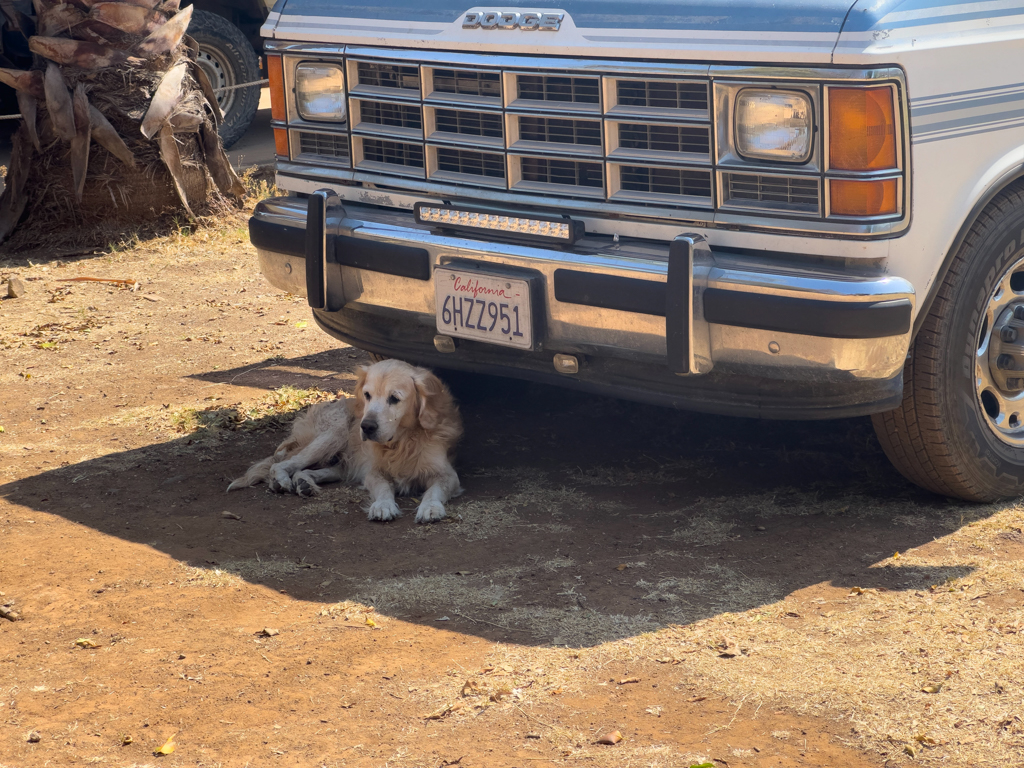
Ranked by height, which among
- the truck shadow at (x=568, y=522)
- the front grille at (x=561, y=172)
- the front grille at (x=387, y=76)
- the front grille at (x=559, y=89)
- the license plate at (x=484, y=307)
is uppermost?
the front grille at (x=387, y=76)

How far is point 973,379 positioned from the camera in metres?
4.01

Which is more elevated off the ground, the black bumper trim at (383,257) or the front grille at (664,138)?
the front grille at (664,138)

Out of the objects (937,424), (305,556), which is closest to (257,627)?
(305,556)

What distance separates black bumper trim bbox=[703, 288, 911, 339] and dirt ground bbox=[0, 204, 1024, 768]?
0.81 meters

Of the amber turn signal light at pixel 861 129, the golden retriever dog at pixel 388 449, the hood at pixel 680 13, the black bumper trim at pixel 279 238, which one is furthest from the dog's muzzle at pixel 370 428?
the amber turn signal light at pixel 861 129

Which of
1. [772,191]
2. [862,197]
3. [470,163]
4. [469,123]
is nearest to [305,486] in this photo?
[470,163]

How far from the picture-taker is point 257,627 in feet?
11.5

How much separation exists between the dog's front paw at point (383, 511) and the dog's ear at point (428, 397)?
366 mm

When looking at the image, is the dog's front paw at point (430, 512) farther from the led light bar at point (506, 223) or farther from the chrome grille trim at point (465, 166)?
the chrome grille trim at point (465, 166)

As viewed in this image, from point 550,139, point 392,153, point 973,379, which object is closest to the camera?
point 973,379

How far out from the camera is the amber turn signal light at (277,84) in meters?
4.84

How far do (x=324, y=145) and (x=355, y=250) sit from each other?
0.61 meters

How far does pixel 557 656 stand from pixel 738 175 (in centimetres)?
160

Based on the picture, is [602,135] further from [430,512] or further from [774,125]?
[430,512]
